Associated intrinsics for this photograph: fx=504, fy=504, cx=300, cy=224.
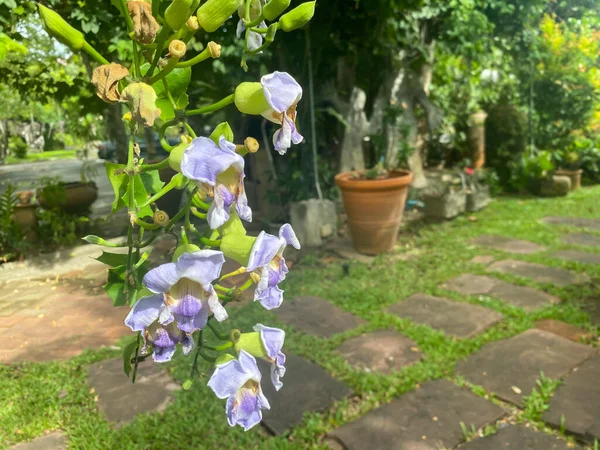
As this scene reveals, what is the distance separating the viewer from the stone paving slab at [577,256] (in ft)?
11.0

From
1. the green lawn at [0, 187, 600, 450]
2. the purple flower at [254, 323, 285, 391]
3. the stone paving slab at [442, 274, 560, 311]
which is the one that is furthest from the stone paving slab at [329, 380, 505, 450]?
the purple flower at [254, 323, 285, 391]

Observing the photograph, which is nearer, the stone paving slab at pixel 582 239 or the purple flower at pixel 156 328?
the purple flower at pixel 156 328

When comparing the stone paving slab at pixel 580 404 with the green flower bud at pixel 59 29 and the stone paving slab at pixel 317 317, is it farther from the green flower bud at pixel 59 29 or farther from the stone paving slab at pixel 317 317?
the green flower bud at pixel 59 29

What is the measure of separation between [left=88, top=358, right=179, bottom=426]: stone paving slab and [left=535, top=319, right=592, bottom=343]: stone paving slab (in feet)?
5.72

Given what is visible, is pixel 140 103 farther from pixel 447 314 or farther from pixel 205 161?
pixel 447 314

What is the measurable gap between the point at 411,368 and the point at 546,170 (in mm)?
4196

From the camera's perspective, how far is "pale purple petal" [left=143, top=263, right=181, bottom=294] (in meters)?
0.42

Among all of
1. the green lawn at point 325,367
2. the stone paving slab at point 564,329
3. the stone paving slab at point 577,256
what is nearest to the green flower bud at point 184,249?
the green lawn at point 325,367

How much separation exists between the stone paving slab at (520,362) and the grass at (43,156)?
2.50m

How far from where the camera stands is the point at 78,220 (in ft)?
14.1

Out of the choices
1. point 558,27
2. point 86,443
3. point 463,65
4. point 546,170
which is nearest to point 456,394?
point 86,443

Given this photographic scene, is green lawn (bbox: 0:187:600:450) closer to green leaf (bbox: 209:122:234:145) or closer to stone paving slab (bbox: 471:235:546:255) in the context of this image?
stone paving slab (bbox: 471:235:546:255)

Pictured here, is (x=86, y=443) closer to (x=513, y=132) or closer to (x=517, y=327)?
(x=517, y=327)

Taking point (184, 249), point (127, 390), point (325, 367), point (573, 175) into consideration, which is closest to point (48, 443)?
point (127, 390)
